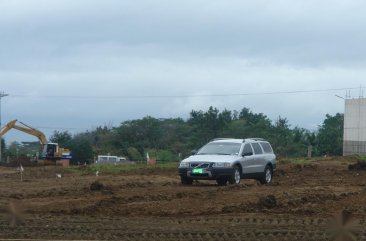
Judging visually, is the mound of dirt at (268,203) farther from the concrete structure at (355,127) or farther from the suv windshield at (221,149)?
the concrete structure at (355,127)

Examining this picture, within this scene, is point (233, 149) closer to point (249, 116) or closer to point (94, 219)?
point (94, 219)

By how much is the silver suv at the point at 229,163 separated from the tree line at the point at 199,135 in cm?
5577

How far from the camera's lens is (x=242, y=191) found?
731 inches

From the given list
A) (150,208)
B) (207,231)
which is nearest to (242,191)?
(150,208)

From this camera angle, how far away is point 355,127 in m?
73.4

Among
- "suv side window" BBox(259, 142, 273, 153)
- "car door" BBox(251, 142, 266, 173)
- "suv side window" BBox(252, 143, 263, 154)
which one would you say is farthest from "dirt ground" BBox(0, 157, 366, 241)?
"suv side window" BBox(259, 142, 273, 153)

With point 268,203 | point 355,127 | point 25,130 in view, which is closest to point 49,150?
point 25,130

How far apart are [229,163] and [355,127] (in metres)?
54.4

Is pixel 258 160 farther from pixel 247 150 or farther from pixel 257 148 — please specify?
pixel 247 150

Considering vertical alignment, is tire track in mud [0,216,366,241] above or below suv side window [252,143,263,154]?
below

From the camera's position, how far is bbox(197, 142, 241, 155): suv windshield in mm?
22672

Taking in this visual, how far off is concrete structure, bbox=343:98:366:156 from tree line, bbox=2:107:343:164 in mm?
8377

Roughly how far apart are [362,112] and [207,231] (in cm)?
6436

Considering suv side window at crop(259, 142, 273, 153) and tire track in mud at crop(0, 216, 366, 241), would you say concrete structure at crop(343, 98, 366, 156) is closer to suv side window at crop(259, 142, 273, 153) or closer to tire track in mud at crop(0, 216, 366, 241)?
suv side window at crop(259, 142, 273, 153)
